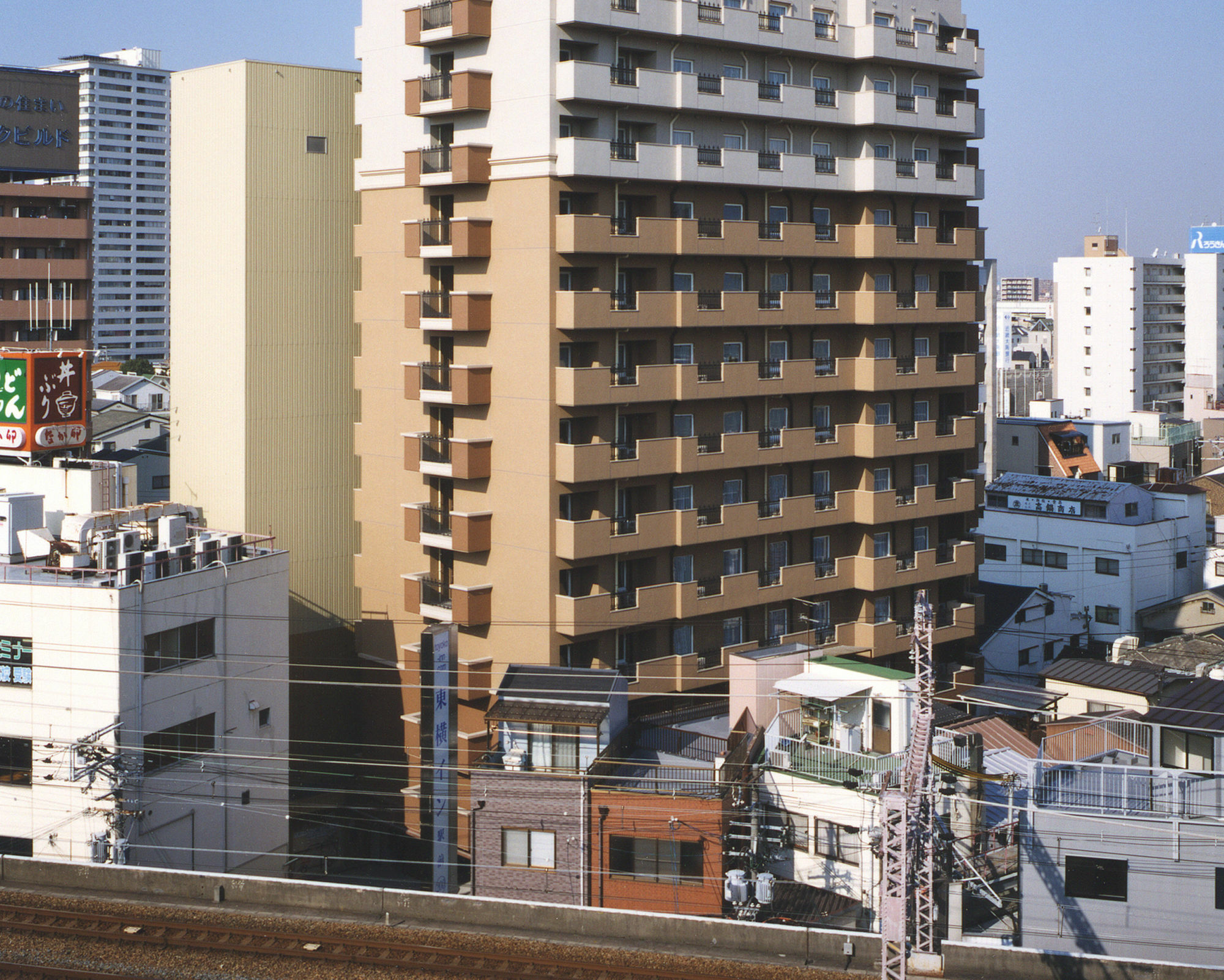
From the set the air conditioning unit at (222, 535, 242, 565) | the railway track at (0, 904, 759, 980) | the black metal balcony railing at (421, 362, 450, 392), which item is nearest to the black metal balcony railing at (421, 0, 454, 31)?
the black metal balcony railing at (421, 362, 450, 392)

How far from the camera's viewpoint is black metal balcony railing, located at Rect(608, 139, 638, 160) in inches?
1350

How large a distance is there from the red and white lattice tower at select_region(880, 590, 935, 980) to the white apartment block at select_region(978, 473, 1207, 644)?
121 ft

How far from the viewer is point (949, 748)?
28797 mm

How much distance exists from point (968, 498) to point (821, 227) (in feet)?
32.9

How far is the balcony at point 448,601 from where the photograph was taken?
34719 mm

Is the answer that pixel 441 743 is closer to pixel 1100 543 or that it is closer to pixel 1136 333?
pixel 1100 543

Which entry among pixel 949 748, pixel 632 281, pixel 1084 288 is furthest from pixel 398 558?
pixel 1084 288

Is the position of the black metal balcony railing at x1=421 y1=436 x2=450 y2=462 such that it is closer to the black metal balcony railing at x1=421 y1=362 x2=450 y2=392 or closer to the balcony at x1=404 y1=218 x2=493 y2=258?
the black metal balcony railing at x1=421 y1=362 x2=450 y2=392

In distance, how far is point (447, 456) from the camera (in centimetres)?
3597

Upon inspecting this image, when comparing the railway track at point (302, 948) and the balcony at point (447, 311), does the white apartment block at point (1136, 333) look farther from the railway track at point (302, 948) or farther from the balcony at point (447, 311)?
the railway track at point (302, 948)

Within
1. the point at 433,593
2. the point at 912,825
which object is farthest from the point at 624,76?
the point at 912,825

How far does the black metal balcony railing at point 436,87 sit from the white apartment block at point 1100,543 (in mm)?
31300

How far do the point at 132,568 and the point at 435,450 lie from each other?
9135mm

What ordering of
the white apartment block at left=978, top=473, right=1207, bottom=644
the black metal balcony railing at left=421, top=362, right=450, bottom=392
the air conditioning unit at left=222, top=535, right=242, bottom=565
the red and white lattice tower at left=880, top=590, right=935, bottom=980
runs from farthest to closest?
the white apartment block at left=978, top=473, right=1207, bottom=644
the black metal balcony railing at left=421, top=362, right=450, bottom=392
the air conditioning unit at left=222, top=535, right=242, bottom=565
the red and white lattice tower at left=880, top=590, right=935, bottom=980
